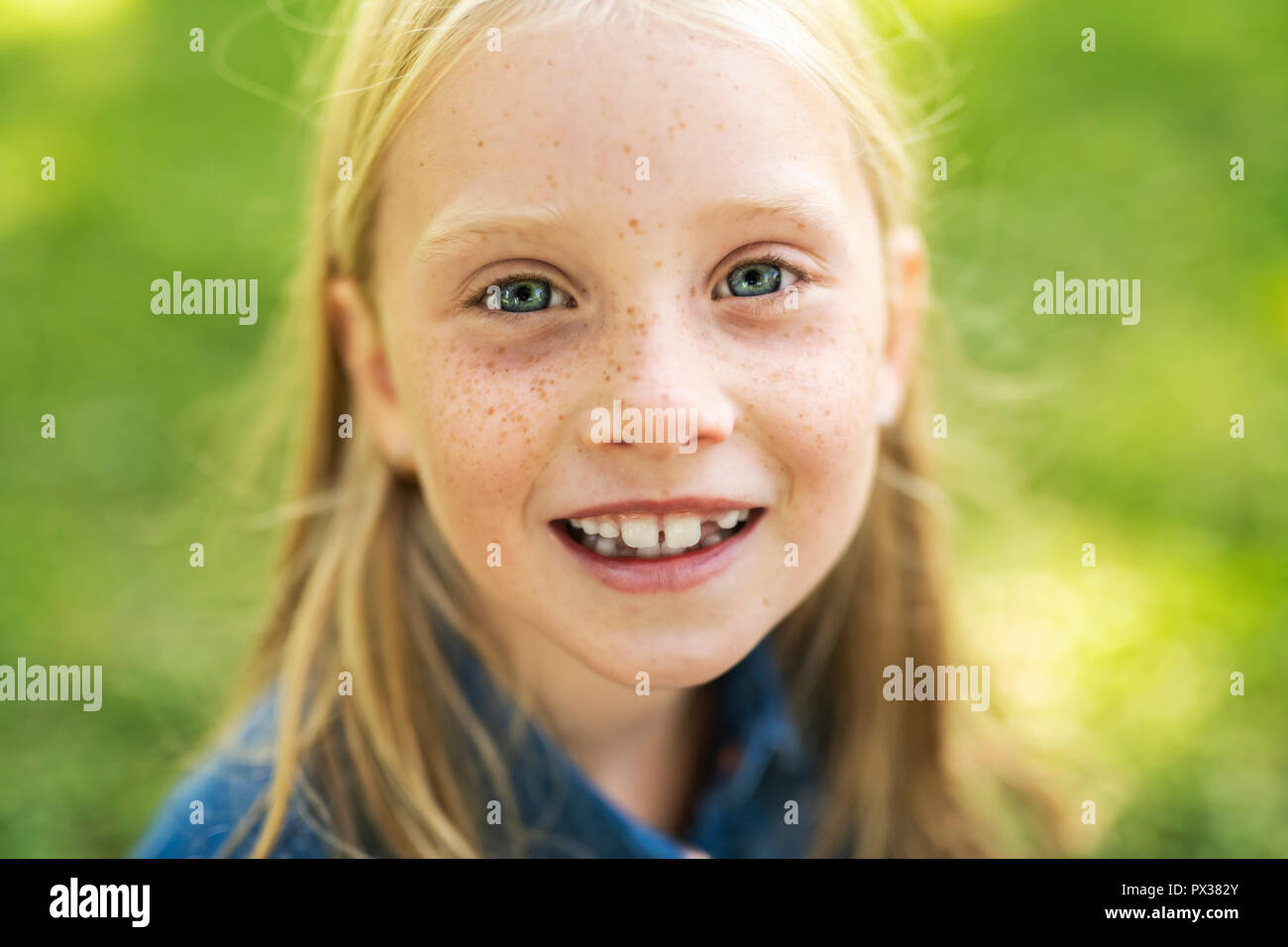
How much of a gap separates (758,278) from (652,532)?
1.05 ft

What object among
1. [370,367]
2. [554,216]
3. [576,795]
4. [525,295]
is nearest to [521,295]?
[525,295]

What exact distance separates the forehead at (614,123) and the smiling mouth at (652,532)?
341 millimetres

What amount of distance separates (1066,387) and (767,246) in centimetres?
174

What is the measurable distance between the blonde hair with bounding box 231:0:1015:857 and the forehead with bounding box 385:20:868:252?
0.10 ft

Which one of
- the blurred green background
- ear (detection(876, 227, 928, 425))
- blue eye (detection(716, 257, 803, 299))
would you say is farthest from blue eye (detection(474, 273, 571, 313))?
the blurred green background

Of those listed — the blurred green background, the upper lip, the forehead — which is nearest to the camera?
the forehead

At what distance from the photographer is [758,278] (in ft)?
4.54

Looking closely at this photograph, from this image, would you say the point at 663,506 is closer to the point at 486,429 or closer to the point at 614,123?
the point at 486,429

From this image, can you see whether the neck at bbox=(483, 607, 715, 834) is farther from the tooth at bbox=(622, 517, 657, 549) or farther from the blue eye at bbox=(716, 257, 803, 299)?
the blue eye at bbox=(716, 257, 803, 299)

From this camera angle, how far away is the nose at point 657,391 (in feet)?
4.22

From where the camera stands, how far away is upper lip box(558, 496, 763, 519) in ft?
4.50

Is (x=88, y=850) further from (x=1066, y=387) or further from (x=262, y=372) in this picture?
(x=1066, y=387)

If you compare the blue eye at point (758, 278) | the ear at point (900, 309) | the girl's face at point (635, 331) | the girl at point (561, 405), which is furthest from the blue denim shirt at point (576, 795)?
the blue eye at point (758, 278)
